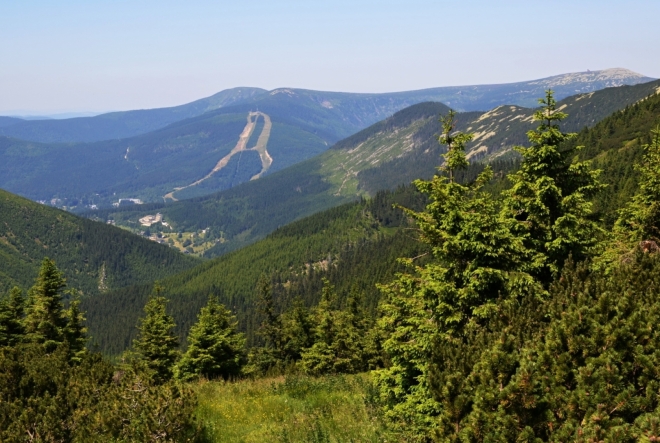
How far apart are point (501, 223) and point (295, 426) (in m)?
9.54

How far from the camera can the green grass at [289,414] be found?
1269 cm

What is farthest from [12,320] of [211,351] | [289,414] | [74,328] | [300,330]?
[289,414]

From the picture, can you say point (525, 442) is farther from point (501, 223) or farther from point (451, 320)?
point (501, 223)

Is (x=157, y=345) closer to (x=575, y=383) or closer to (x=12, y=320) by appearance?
(x=12, y=320)

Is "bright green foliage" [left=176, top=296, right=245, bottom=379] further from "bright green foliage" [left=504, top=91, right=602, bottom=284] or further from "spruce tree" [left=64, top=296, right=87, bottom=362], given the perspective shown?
"bright green foliage" [left=504, top=91, right=602, bottom=284]

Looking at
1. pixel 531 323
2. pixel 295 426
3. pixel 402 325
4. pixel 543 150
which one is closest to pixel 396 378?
pixel 402 325

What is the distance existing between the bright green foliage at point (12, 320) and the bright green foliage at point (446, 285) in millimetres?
36266

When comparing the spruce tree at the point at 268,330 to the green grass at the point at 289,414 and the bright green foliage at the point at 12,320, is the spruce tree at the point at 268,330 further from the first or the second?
the green grass at the point at 289,414

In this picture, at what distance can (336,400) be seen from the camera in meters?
17.1

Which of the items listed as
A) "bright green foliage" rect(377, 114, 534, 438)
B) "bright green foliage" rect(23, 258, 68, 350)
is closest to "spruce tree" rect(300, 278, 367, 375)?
"bright green foliage" rect(23, 258, 68, 350)

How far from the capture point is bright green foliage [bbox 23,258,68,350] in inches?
1470

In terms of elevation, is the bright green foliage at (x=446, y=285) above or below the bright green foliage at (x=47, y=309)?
above

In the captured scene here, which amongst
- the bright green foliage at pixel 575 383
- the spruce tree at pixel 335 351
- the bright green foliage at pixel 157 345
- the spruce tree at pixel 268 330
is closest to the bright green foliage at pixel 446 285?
the bright green foliage at pixel 575 383

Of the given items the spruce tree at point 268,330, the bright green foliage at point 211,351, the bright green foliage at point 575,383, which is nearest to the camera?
the bright green foliage at point 575,383
